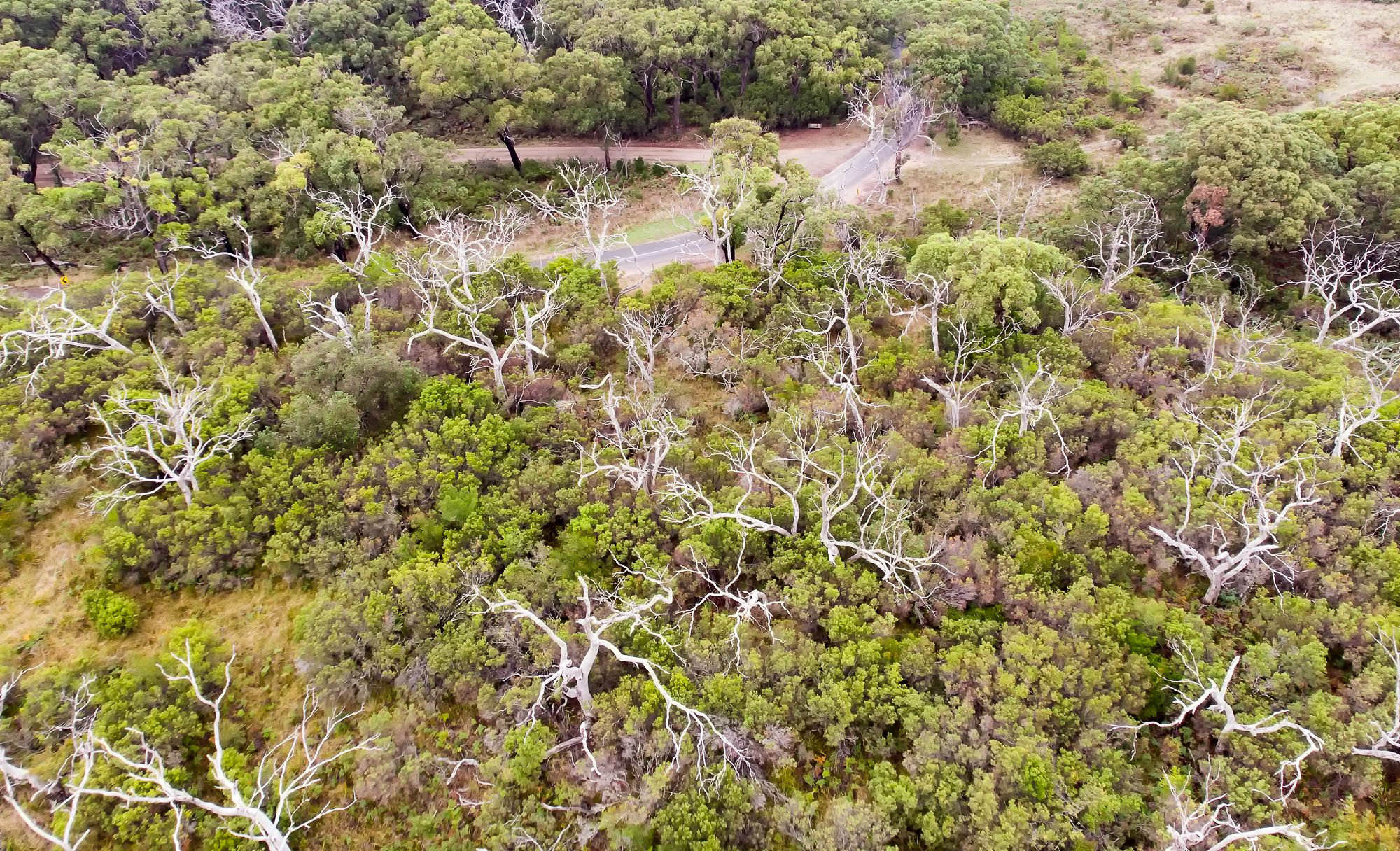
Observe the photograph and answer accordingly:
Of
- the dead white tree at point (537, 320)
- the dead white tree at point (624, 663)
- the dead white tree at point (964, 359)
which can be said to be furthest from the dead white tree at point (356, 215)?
the dead white tree at point (964, 359)

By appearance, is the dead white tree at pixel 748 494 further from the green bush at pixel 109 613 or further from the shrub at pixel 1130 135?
the shrub at pixel 1130 135

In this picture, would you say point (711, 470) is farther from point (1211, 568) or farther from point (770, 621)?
point (1211, 568)

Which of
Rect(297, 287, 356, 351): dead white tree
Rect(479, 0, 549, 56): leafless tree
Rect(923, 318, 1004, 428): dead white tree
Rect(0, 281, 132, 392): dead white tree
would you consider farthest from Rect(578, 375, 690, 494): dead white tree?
Rect(479, 0, 549, 56): leafless tree

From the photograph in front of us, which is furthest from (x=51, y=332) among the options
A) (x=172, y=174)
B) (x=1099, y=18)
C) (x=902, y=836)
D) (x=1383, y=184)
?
(x=1099, y=18)

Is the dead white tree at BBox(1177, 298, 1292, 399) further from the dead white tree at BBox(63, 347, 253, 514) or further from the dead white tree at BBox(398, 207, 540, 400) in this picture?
the dead white tree at BBox(63, 347, 253, 514)

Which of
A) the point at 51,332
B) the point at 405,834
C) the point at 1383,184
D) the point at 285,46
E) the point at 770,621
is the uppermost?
the point at 285,46
